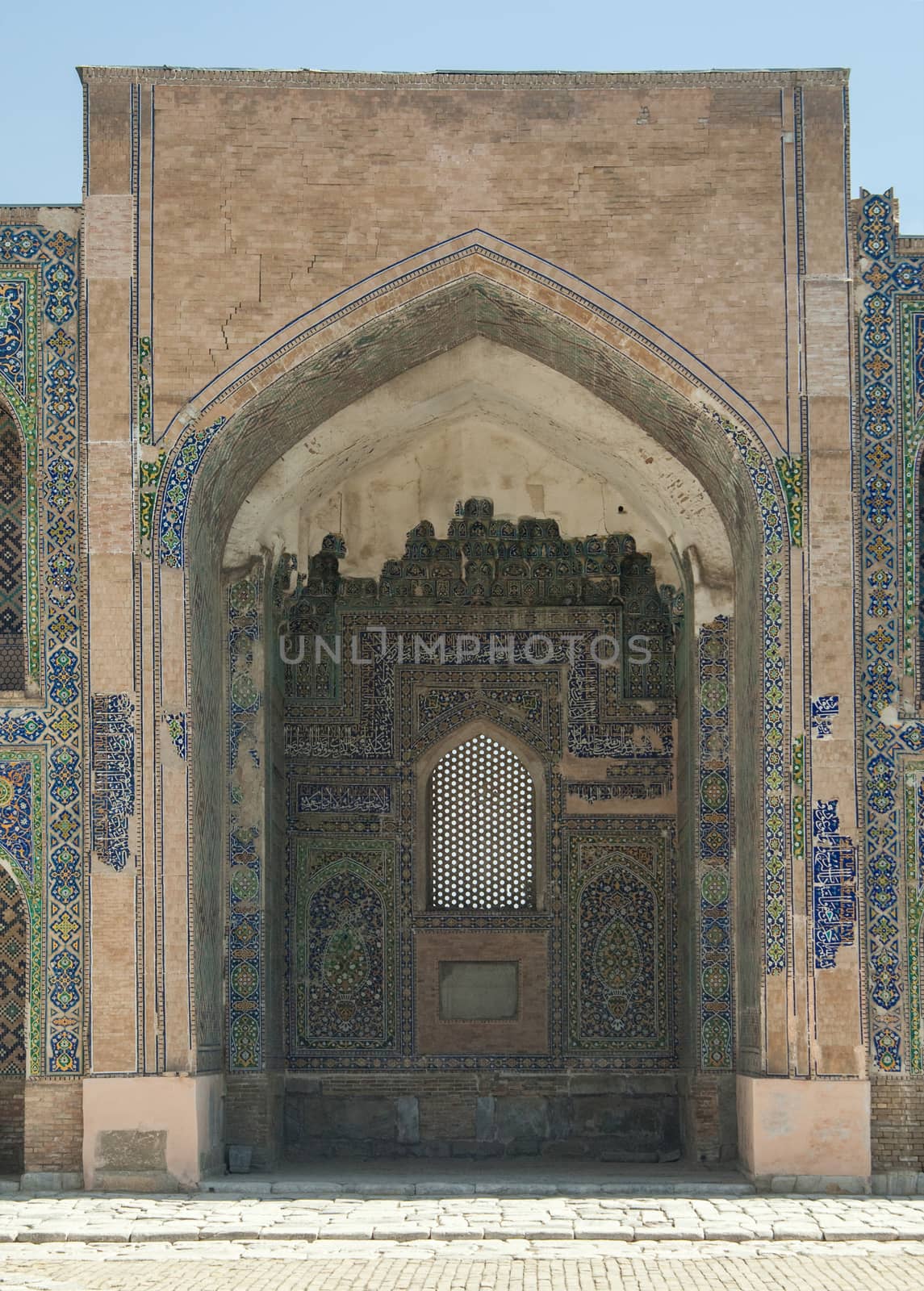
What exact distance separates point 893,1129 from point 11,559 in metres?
5.51

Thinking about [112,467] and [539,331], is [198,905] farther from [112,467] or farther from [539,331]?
[539,331]

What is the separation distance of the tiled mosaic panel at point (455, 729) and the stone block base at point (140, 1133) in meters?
2.07

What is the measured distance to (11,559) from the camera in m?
10.9

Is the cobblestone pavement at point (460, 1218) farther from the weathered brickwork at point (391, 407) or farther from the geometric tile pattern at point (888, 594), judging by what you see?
the geometric tile pattern at point (888, 594)


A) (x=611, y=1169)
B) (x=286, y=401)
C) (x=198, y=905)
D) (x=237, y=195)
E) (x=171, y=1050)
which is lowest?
(x=611, y=1169)

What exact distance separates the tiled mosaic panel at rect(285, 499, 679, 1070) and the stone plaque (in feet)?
0.69

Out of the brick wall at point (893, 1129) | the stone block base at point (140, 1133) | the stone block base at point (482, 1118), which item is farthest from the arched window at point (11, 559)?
the brick wall at point (893, 1129)

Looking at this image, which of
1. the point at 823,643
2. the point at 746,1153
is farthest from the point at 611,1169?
the point at 823,643

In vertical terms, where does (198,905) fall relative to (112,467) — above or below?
below

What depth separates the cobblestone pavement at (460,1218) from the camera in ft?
29.1

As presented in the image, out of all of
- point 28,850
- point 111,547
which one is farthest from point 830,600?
point 28,850

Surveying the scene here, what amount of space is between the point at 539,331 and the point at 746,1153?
4497mm

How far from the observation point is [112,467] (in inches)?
410

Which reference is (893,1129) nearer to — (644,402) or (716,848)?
(716,848)
